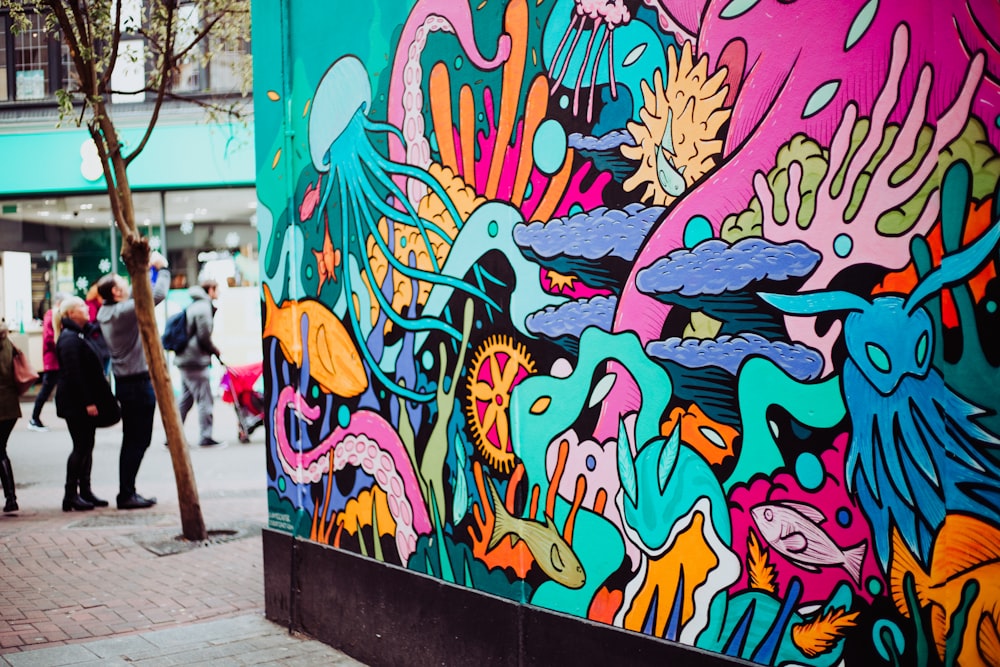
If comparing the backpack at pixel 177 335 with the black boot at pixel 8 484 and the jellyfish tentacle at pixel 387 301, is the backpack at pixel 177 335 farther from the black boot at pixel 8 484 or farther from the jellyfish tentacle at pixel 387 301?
the jellyfish tentacle at pixel 387 301

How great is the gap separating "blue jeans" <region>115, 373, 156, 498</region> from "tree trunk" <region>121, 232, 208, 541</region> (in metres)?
1.34

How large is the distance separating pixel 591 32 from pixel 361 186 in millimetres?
1621

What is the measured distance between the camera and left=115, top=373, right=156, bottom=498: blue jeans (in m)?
9.00

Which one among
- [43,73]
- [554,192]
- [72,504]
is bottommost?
[72,504]

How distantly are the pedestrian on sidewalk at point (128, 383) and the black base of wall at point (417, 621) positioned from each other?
12.5ft

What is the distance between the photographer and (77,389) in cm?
903

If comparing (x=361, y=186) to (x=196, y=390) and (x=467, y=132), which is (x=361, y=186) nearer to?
(x=467, y=132)

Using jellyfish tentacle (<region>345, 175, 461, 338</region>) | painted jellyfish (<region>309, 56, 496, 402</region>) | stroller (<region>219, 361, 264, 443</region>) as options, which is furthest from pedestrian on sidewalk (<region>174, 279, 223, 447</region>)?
jellyfish tentacle (<region>345, 175, 461, 338</region>)

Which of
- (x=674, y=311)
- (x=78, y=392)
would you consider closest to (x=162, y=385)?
(x=78, y=392)

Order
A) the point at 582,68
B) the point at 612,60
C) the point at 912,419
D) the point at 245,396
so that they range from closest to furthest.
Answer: the point at 912,419, the point at 612,60, the point at 582,68, the point at 245,396

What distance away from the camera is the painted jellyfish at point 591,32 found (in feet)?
12.3

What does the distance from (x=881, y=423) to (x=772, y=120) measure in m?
1.02

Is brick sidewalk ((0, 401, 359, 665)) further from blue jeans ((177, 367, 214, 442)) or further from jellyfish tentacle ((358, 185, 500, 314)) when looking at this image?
jellyfish tentacle ((358, 185, 500, 314))

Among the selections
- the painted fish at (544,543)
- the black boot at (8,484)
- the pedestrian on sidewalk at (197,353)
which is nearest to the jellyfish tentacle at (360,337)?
the painted fish at (544,543)
